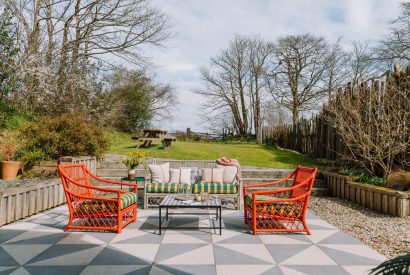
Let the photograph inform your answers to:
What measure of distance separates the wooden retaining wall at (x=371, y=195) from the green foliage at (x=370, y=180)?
0.20 m

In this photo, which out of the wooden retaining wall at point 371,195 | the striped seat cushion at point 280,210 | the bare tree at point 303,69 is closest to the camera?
the striped seat cushion at point 280,210

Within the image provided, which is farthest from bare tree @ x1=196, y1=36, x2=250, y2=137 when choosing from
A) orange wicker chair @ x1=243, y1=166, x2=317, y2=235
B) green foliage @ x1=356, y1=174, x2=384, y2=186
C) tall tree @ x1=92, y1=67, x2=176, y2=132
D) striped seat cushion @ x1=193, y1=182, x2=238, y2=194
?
orange wicker chair @ x1=243, y1=166, x2=317, y2=235

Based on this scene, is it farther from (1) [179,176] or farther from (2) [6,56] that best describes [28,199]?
(2) [6,56]

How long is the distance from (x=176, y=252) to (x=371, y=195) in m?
4.35

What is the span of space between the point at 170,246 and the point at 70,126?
17.1ft

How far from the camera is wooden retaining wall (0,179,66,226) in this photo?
15.9 feet

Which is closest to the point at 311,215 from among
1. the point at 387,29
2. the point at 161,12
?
the point at 161,12

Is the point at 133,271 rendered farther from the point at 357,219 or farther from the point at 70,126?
the point at 70,126

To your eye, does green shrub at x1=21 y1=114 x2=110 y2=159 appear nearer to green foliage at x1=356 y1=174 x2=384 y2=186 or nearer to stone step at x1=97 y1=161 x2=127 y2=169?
stone step at x1=97 y1=161 x2=127 y2=169

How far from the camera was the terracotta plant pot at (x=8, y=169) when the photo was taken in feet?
22.9

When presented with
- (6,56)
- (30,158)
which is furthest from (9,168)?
(6,56)

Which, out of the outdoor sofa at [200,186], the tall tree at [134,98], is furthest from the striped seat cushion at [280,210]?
the tall tree at [134,98]

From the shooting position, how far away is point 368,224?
5215 millimetres

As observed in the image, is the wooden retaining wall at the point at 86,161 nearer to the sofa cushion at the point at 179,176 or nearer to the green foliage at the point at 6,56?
the sofa cushion at the point at 179,176
